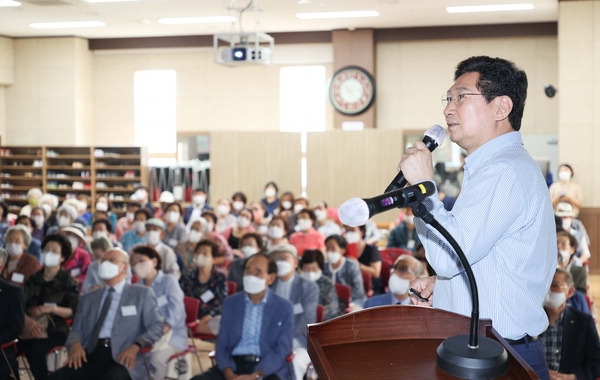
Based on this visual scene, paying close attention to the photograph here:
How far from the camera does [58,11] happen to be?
14.9 m

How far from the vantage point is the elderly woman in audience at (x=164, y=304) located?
6.48 meters

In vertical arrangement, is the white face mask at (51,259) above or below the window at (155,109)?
below

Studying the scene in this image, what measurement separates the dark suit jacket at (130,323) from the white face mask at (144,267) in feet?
2.76

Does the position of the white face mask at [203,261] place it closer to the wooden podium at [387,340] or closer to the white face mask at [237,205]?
the wooden podium at [387,340]

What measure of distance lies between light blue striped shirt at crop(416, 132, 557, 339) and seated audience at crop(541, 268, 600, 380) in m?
2.96

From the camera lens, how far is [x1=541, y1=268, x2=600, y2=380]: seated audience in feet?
16.5

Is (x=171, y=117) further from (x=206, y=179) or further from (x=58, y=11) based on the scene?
(x=58, y=11)

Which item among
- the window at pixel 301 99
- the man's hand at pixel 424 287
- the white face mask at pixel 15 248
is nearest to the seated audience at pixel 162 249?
the white face mask at pixel 15 248

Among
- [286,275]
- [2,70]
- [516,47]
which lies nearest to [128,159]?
[2,70]

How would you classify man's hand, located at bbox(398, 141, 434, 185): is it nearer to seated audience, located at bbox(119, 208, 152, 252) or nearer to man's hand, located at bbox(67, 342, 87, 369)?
man's hand, located at bbox(67, 342, 87, 369)

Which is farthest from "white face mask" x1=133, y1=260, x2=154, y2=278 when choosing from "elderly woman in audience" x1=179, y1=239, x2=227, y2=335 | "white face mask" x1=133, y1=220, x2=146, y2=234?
"white face mask" x1=133, y1=220, x2=146, y2=234

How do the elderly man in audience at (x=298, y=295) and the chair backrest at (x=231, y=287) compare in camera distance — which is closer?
the elderly man in audience at (x=298, y=295)

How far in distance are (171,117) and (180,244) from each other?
955cm

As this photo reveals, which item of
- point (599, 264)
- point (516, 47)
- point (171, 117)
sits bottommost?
point (599, 264)
